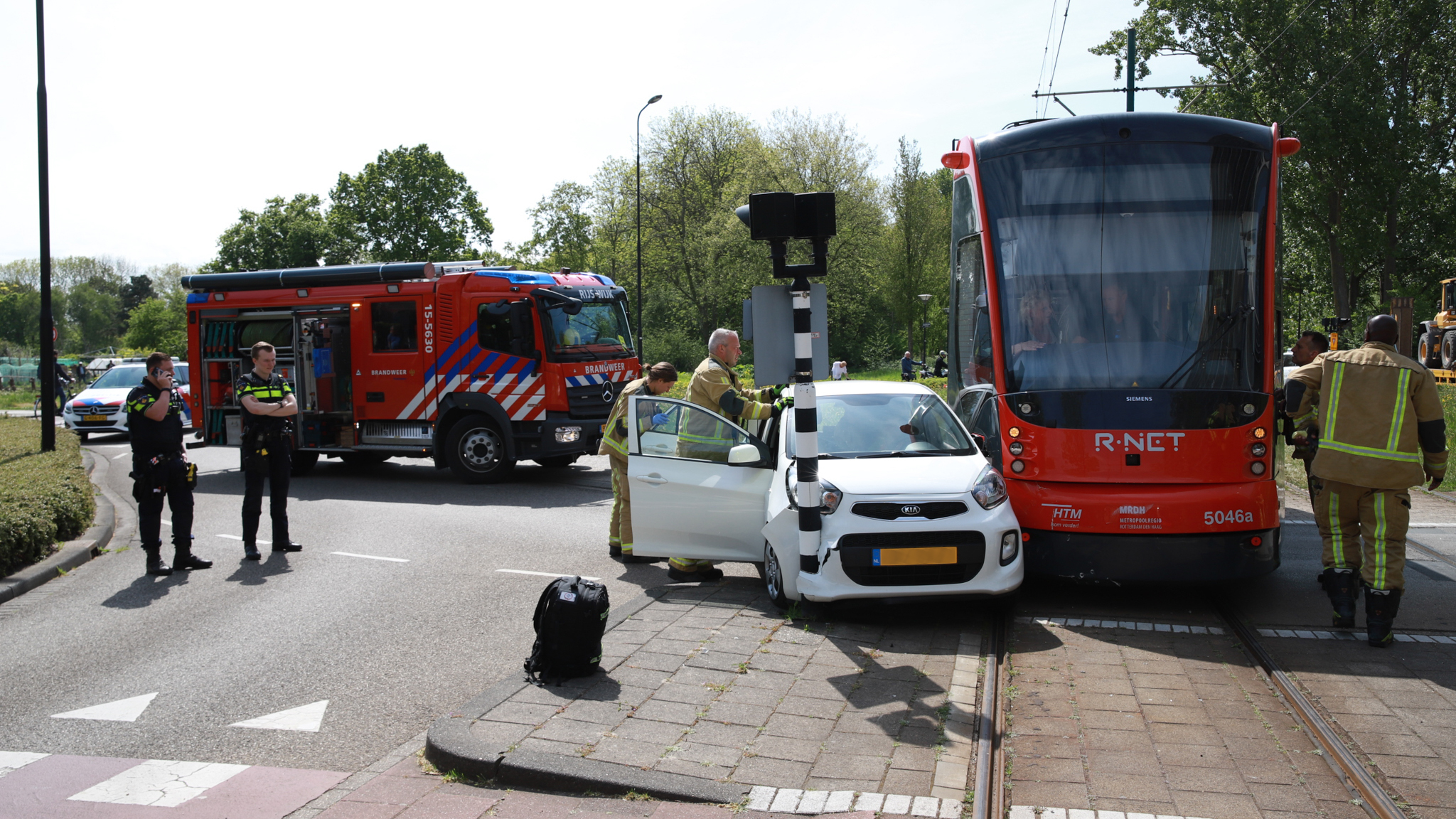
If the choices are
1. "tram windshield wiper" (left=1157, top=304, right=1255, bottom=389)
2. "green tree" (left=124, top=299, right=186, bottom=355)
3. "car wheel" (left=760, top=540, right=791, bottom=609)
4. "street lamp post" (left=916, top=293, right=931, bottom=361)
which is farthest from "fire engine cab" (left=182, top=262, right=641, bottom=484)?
"green tree" (left=124, top=299, right=186, bottom=355)

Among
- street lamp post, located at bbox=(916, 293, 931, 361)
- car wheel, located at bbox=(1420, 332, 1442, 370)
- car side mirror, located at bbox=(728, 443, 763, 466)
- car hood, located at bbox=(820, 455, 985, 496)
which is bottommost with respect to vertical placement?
car hood, located at bbox=(820, 455, 985, 496)

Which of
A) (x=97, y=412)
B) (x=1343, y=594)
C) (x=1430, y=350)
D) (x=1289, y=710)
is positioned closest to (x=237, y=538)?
(x=1289, y=710)

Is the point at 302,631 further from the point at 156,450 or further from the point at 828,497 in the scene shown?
the point at 828,497

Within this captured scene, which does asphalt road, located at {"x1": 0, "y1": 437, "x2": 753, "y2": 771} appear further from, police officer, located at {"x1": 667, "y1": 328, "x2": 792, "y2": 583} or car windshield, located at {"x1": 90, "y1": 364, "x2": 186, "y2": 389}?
car windshield, located at {"x1": 90, "y1": 364, "x2": 186, "y2": 389}

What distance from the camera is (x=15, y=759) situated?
4621mm

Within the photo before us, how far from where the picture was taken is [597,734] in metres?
4.45

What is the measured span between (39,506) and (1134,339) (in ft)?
30.2

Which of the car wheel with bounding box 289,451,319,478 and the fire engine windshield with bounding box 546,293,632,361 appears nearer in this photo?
the fire engine windshield with bounding box 546,293,632,361

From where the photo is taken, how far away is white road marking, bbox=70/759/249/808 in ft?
13.6

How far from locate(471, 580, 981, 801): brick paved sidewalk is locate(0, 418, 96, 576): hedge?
558cm

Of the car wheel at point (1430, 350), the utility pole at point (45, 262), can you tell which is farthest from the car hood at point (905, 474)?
the car wheel at point (1430, 350)

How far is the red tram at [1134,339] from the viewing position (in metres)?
6.61

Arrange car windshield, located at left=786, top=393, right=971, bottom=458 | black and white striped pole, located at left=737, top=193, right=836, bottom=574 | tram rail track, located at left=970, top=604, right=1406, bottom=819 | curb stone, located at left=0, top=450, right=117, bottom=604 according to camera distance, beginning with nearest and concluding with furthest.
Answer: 1. tram rail track, located at left=970, top=604, right=1406, bottom=819
2. black and white striped pole, located at left=737, top=193, right=836, bottom=574
3. car windshield, located at left=786, top=393, right=971, bottom=458
4. curb stone, located at left=0, top=450, right=117, bottom=604

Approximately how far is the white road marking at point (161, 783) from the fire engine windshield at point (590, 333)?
9.24 m
